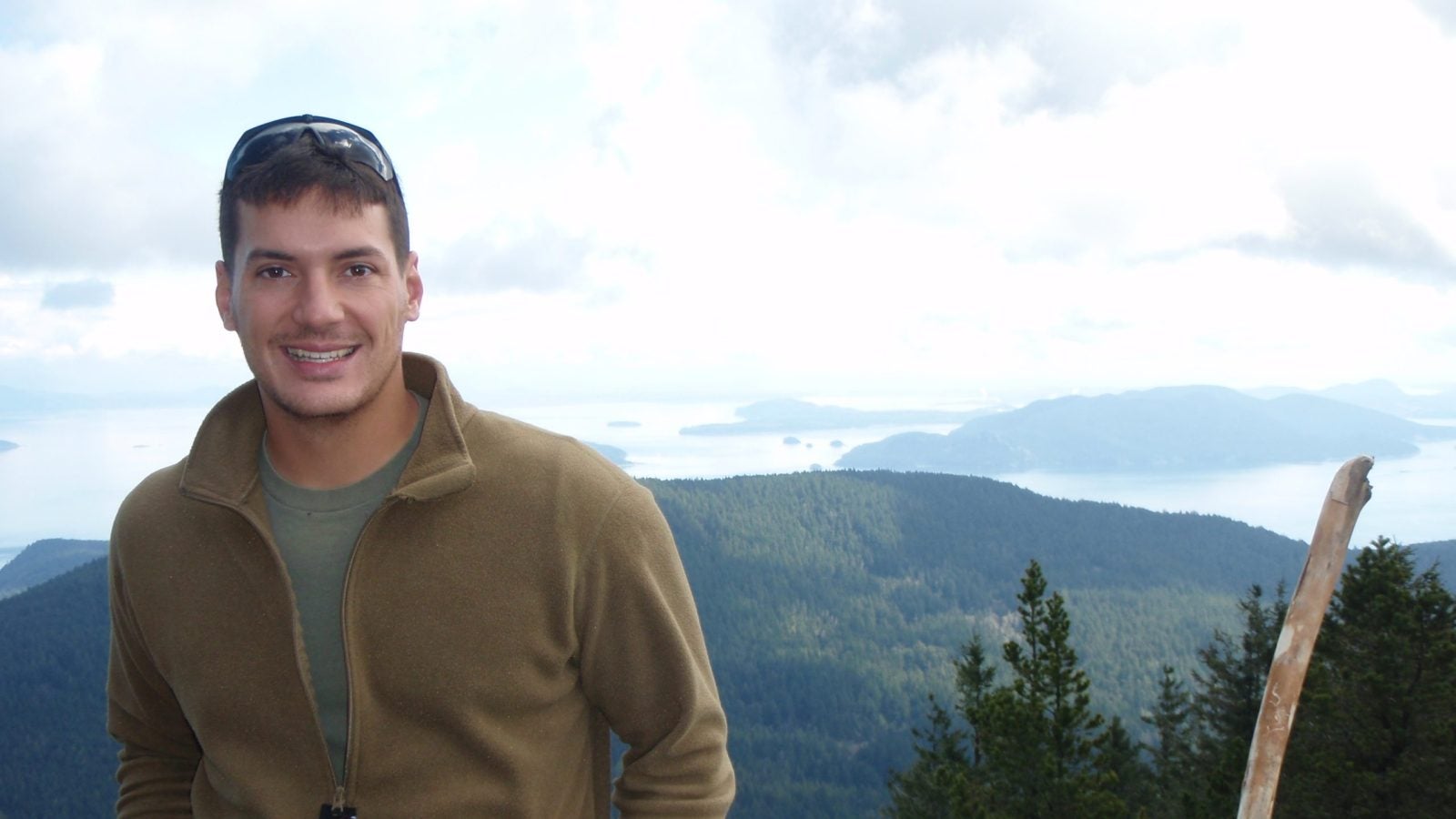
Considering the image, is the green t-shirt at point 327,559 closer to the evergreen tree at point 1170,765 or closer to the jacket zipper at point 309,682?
the jacket zipper at point 309,682

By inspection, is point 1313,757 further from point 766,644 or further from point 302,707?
point 766,644

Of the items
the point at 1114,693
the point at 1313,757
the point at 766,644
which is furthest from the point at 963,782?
the point at 766,644

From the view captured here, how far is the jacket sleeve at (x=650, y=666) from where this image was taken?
244cm

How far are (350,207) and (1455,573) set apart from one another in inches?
6815

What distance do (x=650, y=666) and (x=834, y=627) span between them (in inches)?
6933

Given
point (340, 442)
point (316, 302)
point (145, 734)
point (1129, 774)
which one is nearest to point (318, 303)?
point (316, 302)

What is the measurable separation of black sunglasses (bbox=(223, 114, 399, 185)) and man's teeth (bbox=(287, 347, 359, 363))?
433 mm

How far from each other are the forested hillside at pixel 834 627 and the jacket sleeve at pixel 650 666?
105 metres

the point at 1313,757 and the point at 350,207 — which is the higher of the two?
the point at 350,207

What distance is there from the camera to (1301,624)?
13.2 ft

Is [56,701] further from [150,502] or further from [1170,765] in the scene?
[150,502]

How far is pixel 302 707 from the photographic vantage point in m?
2.52

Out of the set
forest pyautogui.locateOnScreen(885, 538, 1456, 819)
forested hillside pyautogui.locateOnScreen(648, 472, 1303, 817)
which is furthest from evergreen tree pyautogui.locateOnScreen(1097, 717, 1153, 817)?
forested hillside pyautogui.locateOnScreen(648, 472, 1303, 817)

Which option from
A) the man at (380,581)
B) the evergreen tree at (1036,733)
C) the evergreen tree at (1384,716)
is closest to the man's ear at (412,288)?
the man at (380,581)
